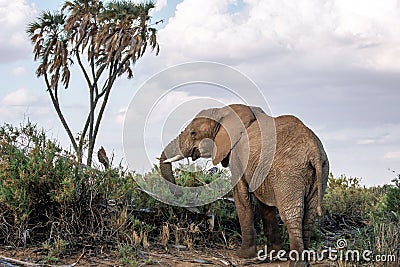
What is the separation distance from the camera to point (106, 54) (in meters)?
26.1

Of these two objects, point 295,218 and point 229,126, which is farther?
point 229,126

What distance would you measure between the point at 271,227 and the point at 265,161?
127 centimetres

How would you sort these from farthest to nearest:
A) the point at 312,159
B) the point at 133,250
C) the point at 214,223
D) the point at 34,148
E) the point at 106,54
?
the point at 106,54 → the point at 214,223 → the point at 34,148 → the point at 133,250 → the point at 312,159

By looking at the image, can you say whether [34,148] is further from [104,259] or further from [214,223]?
[214,223]

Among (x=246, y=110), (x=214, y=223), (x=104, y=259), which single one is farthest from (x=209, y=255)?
(x=246, y=110)

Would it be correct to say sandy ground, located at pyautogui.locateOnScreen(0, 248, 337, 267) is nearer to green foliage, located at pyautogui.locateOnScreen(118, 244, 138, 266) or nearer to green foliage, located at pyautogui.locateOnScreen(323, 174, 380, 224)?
green foliage, located at pyautogui.locateOnScreen(118, 244, 138, 266)

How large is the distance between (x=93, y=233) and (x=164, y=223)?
3.91 feet

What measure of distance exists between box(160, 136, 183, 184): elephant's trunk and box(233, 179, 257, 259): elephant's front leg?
3.40ft

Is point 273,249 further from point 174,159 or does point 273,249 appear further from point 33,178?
point 33,178

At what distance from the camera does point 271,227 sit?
8367 mm

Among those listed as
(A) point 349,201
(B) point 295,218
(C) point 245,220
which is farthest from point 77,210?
(A) point 349,201

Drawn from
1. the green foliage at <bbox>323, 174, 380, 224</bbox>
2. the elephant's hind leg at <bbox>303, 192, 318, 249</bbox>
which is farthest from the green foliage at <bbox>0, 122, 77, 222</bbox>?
the green foliage at <bbox>323, 174, 380, 224</bbox>

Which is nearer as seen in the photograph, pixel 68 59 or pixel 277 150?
pixel 277 150

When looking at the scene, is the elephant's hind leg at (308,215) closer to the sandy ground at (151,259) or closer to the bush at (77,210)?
the sandy ground at (151,259)
